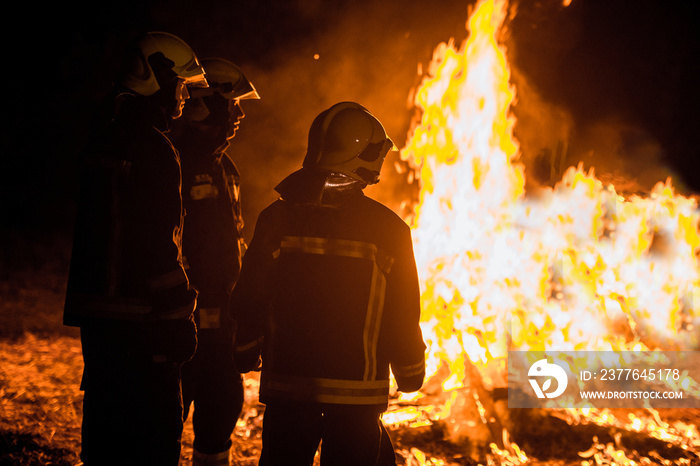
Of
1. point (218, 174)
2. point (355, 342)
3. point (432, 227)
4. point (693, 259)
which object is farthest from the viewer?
point (693, 259)

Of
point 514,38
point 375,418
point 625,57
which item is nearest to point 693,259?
point 625,57

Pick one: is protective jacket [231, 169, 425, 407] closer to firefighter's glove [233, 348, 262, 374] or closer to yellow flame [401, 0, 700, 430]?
firefighter's glove [233, 348, 262, 374]

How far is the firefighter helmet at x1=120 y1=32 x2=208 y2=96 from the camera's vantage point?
2.67m

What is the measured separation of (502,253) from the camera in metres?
6.71

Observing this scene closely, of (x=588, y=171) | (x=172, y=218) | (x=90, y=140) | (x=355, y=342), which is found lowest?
(x=355, y=342)

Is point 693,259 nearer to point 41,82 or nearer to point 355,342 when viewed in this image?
point 355,342

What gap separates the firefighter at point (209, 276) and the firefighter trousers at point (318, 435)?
1.17 m

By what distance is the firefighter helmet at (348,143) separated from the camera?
2473 millimetres

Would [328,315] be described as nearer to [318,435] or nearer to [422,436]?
[318,435]

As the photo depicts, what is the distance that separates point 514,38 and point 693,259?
5.71m

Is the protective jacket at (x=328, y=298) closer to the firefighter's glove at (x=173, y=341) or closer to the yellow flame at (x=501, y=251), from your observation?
the firefighter's glove at (x=173, y=341)

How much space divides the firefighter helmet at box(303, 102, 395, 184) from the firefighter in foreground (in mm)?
15

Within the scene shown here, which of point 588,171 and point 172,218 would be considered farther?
point 588,171

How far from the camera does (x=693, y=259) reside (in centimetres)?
920
